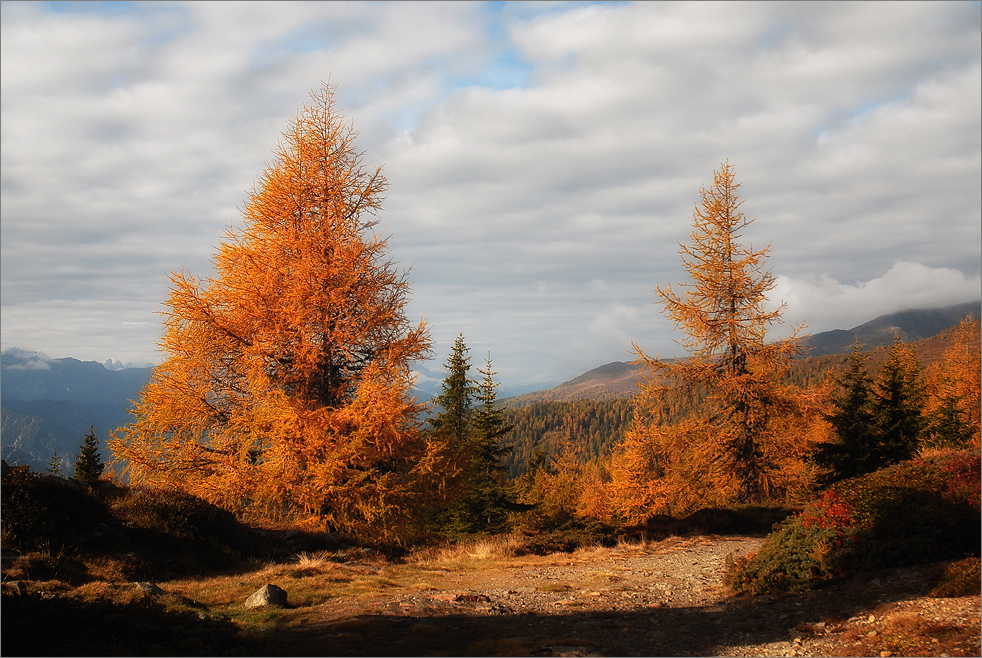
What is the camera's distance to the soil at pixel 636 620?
675 centimetres

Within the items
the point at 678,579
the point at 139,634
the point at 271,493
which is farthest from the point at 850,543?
the point at 271,493

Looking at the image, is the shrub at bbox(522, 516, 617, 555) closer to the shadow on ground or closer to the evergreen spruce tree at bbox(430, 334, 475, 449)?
the shadow on ground

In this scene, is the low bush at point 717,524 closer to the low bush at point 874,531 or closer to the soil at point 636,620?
the soil at point 636,620

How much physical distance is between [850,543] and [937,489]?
7.24ft

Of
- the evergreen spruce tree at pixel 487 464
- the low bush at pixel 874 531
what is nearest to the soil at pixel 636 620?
the low bush at pixel 874 531

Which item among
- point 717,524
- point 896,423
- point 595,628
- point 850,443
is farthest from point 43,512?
point 896,423

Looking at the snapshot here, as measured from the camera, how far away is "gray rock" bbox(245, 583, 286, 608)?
8.46 meters

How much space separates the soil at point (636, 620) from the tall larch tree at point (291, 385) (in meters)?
2.43

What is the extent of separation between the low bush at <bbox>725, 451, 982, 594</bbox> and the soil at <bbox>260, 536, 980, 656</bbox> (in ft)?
1.37

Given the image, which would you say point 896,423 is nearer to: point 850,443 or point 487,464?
point 850,443

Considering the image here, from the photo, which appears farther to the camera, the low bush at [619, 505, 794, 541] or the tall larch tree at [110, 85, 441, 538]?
the low bush at [619, 505, 794, 541]

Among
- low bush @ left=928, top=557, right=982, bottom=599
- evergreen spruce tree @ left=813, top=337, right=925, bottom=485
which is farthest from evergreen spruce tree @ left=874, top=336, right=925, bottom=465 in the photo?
low bush @ left=928, top=557, right=982, bottom=599

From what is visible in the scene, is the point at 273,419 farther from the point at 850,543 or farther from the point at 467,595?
the point at 850,543

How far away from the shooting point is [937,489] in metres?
10.3
